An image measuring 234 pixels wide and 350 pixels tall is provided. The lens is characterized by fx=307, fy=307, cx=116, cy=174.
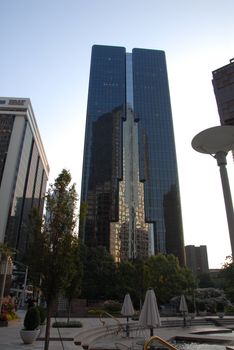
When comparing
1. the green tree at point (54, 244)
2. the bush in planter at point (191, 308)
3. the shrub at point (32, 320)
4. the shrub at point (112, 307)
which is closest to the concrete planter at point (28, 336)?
the shrub at point (32, 320)

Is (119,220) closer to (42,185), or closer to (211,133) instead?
(42,185)

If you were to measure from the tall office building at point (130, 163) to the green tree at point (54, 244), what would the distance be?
100 m

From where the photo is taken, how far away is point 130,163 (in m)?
130

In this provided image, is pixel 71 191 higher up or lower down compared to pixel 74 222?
higher up

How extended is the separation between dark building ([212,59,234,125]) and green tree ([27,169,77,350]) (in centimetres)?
628

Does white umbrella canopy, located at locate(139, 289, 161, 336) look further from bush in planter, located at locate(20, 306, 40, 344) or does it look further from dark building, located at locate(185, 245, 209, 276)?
dark building, located at locate(185, 245, 209, 276)

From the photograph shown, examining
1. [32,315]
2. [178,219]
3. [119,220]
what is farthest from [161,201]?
[32,315]

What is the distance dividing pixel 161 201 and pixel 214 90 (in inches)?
4332

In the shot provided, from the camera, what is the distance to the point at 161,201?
120 metres

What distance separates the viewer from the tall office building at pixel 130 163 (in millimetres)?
117188

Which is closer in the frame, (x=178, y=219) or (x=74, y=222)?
(x=74, y=222)

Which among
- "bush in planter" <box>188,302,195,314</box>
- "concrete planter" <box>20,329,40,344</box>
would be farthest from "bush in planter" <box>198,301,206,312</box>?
"concrete planter" <box>20,329,40,344</box>

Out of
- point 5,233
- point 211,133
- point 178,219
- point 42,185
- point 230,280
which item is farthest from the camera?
point 42,185

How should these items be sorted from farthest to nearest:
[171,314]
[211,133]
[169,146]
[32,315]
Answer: [169,146], [171,314], [32,315], [211,133]
